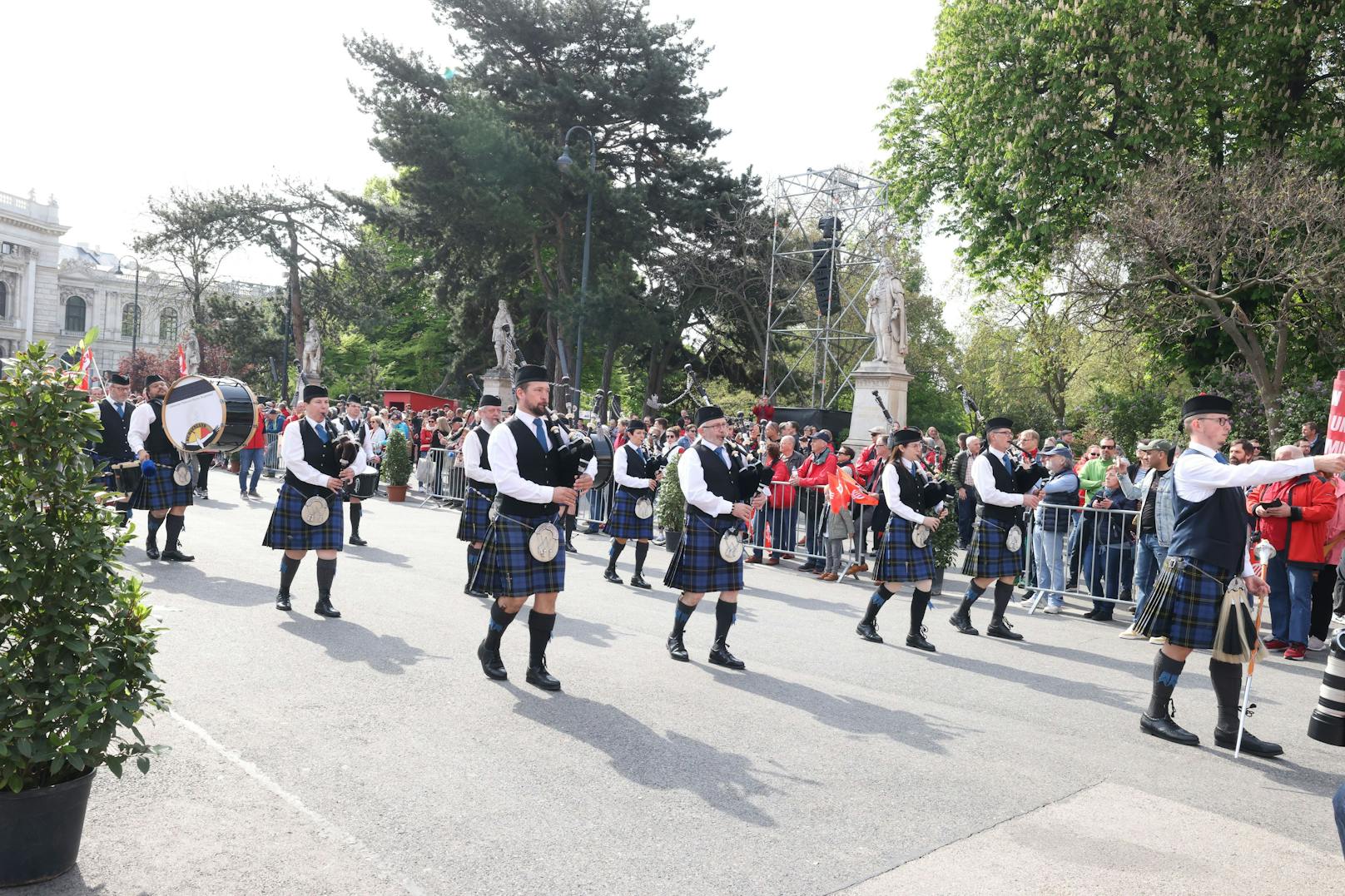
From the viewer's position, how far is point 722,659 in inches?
256

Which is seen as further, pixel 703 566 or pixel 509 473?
pixel 703 566

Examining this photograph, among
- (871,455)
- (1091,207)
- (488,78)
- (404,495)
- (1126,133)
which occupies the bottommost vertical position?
(404,495)

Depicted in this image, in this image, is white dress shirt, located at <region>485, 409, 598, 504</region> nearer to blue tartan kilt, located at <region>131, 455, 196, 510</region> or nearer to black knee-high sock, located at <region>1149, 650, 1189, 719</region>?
black knee-high sock, located at <region>1149, 650, 1189, 719</region>

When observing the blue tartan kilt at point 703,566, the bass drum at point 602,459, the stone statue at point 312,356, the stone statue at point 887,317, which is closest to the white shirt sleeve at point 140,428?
the bass drum at point 602,459

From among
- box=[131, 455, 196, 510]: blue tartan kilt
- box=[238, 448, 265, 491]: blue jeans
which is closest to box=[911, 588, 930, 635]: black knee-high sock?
box=[131, 455, 196, 510]: blue tartan kilt

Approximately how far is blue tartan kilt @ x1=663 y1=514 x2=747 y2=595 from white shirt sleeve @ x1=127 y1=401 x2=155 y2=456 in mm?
5889

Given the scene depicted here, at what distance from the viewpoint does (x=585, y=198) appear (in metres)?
26.5

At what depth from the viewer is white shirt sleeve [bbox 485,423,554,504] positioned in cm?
558

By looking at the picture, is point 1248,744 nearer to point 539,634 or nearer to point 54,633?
point 539,634

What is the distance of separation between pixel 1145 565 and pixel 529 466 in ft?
20.3

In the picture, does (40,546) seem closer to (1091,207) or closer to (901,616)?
(901,616)

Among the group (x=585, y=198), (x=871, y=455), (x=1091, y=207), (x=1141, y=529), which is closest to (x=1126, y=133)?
(x=1091, y=207)

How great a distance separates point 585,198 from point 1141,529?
20.0m

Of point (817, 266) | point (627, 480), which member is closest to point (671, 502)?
point (627, 480)
